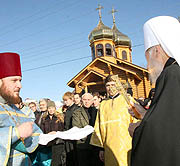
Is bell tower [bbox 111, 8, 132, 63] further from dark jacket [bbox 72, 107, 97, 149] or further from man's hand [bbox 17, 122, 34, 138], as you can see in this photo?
man's hand [bbox 17, 122, 34, 138]

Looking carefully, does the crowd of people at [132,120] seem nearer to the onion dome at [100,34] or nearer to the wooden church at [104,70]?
the wooden church at [104,70]

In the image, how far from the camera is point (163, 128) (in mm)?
1433

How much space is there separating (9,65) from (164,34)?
5.61 ft

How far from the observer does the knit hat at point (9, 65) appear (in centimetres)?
242

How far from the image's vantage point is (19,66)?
264 cm

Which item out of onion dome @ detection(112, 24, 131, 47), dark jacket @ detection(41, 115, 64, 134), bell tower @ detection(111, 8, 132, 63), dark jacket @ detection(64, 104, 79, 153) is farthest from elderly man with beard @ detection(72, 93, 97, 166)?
onion dome @ detection(112, 24, 131, 47)

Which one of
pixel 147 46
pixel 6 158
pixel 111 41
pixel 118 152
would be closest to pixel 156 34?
pixel 147 46

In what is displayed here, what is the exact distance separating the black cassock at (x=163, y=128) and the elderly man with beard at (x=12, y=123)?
1.17 meters

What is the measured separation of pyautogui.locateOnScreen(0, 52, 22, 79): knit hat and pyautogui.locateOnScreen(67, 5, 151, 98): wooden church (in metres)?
16.1

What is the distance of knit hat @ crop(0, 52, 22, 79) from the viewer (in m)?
2.42

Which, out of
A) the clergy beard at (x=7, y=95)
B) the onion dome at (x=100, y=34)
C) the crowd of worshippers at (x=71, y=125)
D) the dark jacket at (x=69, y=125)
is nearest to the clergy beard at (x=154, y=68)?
the clergy beard at (x=7, y=95)

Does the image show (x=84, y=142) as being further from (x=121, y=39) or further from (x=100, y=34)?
(x=121, y=39)

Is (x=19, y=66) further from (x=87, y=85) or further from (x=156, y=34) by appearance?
(x=87, y=85)

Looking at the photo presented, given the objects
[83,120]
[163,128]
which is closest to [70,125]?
[83,120]
